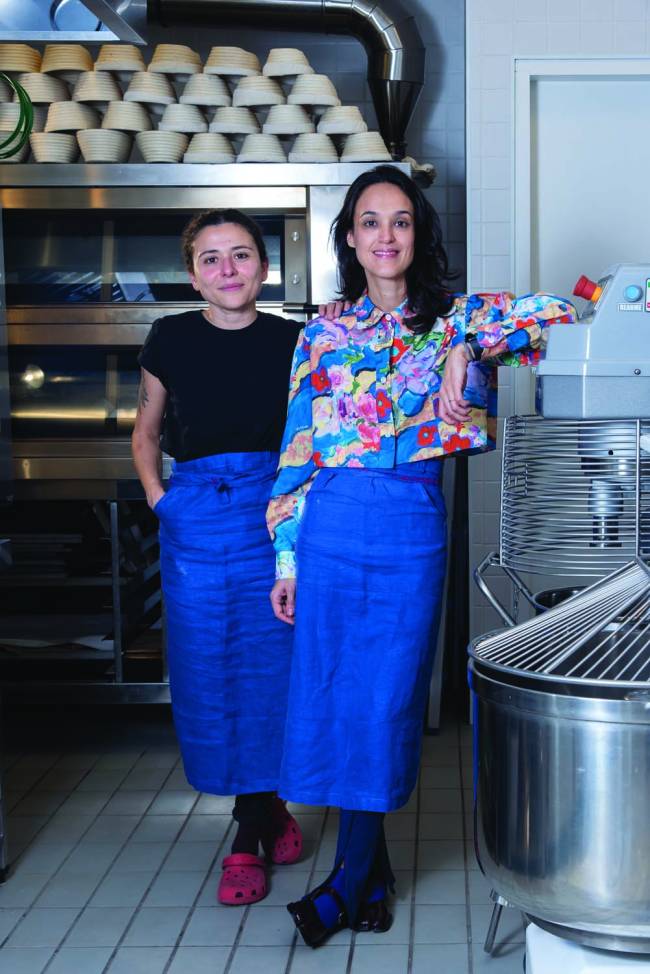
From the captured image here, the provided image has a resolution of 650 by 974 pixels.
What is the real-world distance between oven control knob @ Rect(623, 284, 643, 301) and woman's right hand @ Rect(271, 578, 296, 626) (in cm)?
101

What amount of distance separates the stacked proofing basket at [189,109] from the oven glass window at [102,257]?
0.20m

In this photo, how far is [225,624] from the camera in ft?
8.36

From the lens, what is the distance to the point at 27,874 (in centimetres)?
270

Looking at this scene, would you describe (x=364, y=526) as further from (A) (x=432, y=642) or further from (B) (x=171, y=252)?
(B) (x=171, y=252)

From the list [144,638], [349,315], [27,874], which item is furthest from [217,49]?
[27,874]

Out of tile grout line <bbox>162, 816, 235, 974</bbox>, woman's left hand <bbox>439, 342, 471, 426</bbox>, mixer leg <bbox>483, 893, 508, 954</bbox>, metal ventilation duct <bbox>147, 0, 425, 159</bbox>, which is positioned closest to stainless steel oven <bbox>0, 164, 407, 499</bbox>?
metal ventilation duct <bbox>147, 0, 425, 159</bbox>

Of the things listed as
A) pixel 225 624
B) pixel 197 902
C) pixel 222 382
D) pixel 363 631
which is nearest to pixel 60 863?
pixel 197 902

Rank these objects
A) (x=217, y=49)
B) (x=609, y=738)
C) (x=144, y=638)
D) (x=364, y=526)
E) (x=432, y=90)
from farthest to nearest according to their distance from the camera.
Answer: (x=432, y=90)
(x=144, y=638)
(x=217, y=49)
(x=364, y=526)
(x=609, y=738)

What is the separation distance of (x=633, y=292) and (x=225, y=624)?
128 cm

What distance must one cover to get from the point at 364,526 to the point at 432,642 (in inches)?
11.3

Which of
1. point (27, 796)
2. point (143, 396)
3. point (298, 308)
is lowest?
point (27, 796)

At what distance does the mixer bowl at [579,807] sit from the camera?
1530mm

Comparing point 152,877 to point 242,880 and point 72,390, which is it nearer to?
point 242,880

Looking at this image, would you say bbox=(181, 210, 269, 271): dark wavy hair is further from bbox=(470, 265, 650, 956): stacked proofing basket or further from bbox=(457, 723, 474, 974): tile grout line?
bbox=(457, 723, 474, 974): tile grout line
